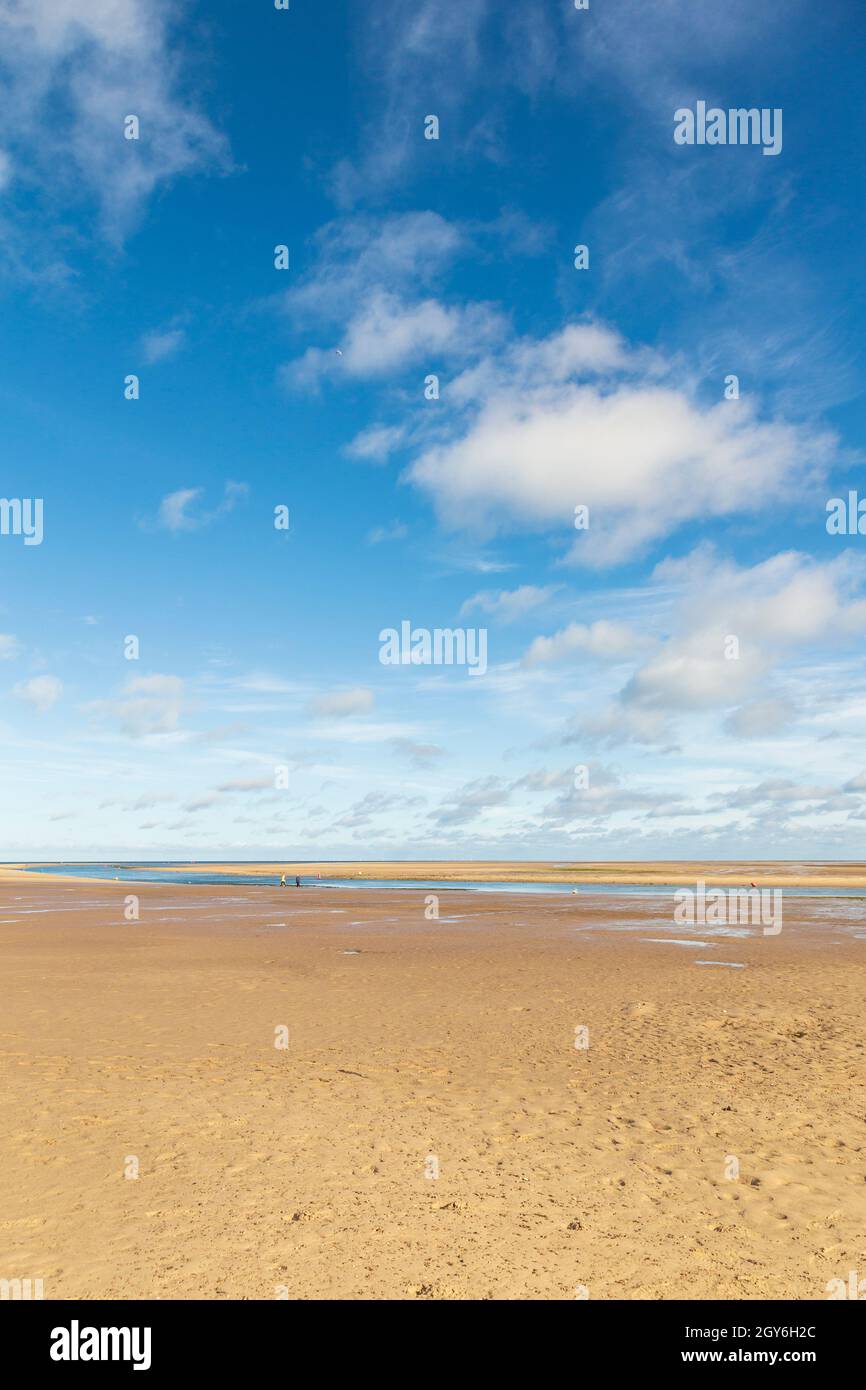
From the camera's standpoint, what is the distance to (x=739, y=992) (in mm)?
21828

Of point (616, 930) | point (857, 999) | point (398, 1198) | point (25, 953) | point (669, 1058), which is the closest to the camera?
point (398, 1198)

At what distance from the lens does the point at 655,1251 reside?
299 inches

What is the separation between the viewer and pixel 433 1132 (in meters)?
11.0

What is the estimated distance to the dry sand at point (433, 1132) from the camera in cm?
Answer: 738

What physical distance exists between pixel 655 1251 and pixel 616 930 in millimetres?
31292

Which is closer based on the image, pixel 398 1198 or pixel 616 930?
pixel 398 1198

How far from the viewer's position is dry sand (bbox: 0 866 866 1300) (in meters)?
7.38
